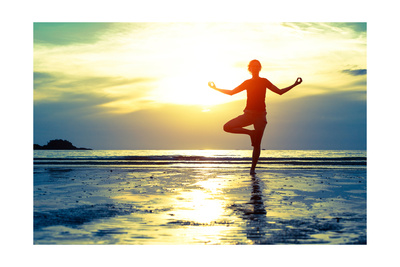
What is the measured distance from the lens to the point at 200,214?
5.36 meters

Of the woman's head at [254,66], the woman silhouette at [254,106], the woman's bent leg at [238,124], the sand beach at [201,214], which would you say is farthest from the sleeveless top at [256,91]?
the sand beach at [201,214]

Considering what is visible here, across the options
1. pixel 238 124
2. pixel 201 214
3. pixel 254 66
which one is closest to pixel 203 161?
pixel 238 124

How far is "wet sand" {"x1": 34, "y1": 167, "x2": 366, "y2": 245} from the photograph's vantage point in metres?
4.35

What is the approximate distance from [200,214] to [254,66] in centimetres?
567

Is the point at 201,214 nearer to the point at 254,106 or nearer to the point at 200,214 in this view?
the point at 200,214

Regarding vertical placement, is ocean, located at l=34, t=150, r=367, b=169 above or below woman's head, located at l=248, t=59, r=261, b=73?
below

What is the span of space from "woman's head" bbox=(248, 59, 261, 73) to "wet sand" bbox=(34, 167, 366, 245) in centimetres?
324

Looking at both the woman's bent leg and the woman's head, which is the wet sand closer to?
the woman's bent leg

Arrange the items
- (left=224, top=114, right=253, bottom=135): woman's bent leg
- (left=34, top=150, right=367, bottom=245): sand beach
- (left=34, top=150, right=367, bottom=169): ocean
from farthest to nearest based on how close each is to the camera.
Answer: (left=34, top=150, right=367, bottom=169): ocean
(left=224, top=114, right=253, bottom=135): woman's bent leg
(left=34, top=150, right=367, bottom=245): sand beach

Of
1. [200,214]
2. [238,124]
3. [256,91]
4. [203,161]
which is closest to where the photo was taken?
[200,214]

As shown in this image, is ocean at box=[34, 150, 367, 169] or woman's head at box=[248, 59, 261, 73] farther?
ocean at box=[34, 150, 367, 169]

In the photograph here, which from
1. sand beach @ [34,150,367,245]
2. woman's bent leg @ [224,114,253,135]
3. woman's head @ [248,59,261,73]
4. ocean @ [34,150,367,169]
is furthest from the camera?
ocean @ [34,150,367,169]

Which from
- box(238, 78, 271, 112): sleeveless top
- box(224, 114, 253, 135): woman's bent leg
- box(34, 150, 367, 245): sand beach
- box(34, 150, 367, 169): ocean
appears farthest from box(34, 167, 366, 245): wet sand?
box(34, 150, 367, 169): ocean

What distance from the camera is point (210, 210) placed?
5.61m
